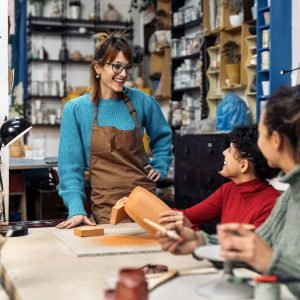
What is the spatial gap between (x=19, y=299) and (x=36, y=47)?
9.15m

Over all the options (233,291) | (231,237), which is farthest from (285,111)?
(233,291)

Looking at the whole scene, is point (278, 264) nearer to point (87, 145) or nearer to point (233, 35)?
point (87, 145)

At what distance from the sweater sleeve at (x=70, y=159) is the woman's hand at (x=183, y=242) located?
1.18m

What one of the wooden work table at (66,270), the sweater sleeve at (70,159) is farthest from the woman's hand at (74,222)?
the wooden work table at (66,270)

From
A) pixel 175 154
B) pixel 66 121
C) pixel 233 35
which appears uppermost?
pixel 233 35

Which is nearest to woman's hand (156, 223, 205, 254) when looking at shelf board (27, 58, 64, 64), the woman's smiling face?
the woman's smiling face

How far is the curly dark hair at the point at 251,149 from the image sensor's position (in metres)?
2.52

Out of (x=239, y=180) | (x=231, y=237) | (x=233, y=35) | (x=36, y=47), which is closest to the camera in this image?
(x=231, y=237)

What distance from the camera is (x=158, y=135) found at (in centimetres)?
343

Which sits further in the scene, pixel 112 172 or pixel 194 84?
pixel 194 84

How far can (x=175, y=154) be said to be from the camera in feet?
24.5

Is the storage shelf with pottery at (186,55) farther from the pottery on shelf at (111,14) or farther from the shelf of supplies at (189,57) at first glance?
the pottery on shelf at (111,14)

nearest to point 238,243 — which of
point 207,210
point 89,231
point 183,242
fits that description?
point 183,242

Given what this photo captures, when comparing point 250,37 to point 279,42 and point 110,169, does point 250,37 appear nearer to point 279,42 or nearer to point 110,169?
point 279,42
